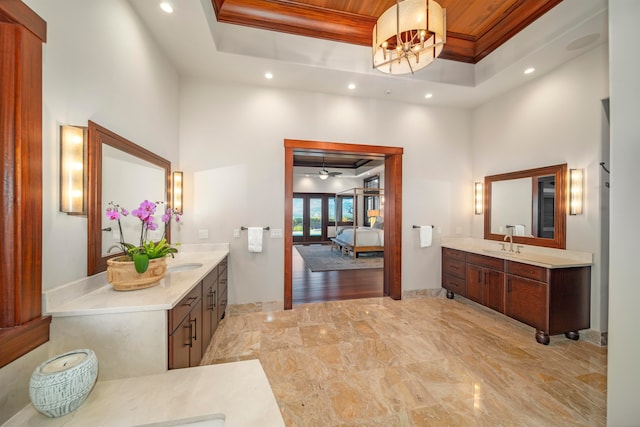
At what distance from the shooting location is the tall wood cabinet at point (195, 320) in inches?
60.5

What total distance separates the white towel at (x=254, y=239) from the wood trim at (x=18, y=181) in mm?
2194

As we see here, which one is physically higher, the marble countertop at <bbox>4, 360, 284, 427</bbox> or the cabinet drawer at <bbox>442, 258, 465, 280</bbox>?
the marble countertop at <bbox>4, 360, 284, 427</bbox>

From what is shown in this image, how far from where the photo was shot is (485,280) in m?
3.37

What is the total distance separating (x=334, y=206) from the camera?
1091 cm

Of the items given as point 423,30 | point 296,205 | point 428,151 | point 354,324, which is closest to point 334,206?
point 296,205

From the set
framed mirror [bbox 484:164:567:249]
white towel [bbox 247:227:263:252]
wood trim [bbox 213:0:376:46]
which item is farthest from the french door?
wood trim [bbox 213:0:376:46]

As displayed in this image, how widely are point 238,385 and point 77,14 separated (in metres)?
2.46

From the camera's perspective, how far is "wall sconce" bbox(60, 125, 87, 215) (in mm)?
1459

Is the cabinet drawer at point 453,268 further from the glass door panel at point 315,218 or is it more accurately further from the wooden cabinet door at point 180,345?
the glass door panel at point 315,218

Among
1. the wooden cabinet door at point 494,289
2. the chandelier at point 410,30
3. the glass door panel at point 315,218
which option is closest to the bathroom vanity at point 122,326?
the chandelier at point 410,30

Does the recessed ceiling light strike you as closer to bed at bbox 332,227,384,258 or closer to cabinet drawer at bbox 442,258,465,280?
cabinet drawer at bbox 442,258,465,280

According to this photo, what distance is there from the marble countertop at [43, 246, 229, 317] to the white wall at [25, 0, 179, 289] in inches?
3.2

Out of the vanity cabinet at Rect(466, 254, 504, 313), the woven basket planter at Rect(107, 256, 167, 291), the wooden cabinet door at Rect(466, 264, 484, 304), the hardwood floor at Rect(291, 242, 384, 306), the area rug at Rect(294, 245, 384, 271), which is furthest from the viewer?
the area rug at Rect(294, 245, 384, 271)

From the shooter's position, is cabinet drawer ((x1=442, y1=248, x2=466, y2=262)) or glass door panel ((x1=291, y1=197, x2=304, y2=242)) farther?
glass door panel ((x1=291, y1=197, x2=304, y2=242))
